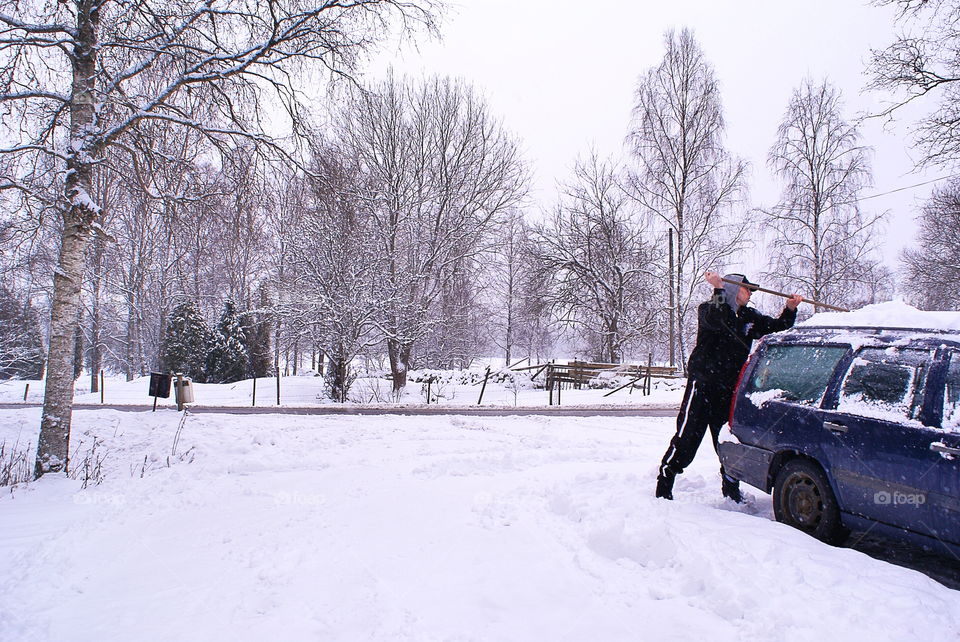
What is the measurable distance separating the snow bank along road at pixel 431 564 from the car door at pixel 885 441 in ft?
1.68

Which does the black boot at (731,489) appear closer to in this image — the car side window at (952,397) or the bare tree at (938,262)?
the car side window at (952,397)

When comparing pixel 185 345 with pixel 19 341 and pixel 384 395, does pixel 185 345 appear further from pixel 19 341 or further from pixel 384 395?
pixel 384 395

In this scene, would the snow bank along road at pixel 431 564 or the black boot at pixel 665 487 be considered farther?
the black boot at pixel 665 487

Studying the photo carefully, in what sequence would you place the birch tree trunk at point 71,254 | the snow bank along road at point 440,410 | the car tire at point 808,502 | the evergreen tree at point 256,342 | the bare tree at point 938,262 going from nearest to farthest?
the car tire at point 808,502
the birch tree trunk at point 71,254
the snow bank along road at point 440,410
the bare tree at point 938,262
the evergreen tree at point 256,342

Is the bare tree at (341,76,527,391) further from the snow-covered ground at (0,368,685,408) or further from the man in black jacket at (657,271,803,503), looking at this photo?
the man in black jacket at (657,271,803,503)

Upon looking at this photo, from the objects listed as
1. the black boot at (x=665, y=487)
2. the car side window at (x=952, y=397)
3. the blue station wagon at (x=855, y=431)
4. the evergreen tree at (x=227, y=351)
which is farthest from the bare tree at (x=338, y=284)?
the car side window at (x=952, y=397)

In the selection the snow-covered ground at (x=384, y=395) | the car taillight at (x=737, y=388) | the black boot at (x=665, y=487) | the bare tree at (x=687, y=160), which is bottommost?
the snow-covered ground at (x=384, y=395)

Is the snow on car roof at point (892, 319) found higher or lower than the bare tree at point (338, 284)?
lower

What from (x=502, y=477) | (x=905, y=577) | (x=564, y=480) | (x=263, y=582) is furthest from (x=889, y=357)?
(x=263, y=582)

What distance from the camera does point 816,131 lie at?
22.4 metres

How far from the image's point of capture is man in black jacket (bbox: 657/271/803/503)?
4.82m

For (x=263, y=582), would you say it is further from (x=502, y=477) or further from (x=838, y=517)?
(x=838, y=517)

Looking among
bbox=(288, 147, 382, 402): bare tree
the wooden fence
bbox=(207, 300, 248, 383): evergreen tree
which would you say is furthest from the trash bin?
bbox=(207, 300, 248, 383): evergreen tree

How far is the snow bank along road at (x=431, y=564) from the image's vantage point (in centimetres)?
268
